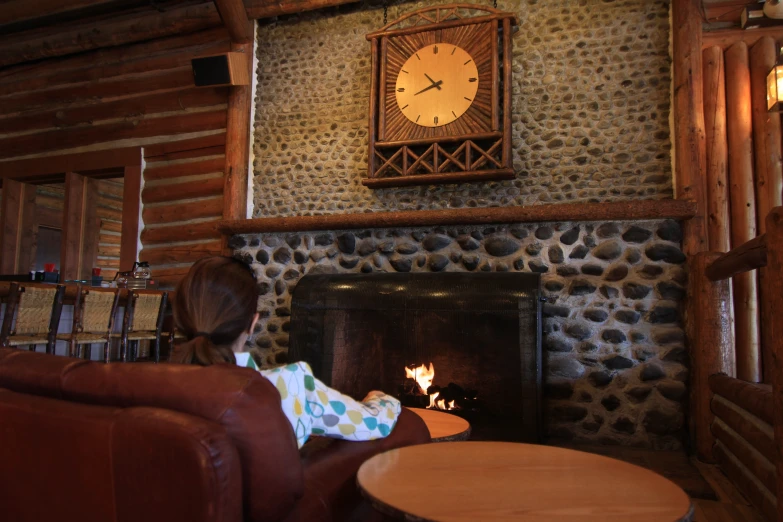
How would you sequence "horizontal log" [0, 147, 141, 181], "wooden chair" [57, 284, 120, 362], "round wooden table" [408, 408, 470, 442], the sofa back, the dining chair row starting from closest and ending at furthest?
the sofa back
"round wooden table" [408, 408, 470, 442]
the dining chair row
"wooden chair" [57, 284, 120, 362]
"horizontal log" [0, 147, 141, 181]

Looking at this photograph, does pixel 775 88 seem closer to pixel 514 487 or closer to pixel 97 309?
pixel 514 487

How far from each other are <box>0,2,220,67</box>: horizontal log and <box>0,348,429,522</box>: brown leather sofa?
474cm

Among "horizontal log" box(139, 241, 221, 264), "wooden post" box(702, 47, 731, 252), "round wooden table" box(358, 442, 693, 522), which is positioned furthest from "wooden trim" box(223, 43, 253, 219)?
"wooden post" box(702, 47, 731, 252)

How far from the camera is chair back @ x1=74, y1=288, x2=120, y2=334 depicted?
4605 millimetres

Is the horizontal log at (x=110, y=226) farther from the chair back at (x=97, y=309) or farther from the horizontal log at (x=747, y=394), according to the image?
the horizontal log at (x=747, y=394)

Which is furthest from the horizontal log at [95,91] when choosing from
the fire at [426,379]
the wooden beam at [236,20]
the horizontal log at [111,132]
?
the fire at [426,379]

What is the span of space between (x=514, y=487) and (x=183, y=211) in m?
4.62

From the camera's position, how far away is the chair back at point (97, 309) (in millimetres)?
4605

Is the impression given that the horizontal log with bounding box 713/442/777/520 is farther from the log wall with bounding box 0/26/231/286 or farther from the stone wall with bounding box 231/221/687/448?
the log wall with bounding box 0/26/231/286

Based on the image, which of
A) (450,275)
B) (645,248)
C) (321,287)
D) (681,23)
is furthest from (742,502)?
(681,23)

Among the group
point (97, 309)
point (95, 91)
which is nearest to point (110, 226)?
point (95, 91)

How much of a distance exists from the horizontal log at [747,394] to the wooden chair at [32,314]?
464 cm

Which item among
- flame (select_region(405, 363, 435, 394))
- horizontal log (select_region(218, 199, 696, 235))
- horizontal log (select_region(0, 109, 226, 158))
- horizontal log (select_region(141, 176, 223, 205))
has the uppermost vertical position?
horizontal log (select_region(0, 109, 226, 158))

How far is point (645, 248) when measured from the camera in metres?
3.70
